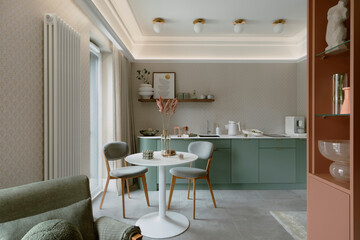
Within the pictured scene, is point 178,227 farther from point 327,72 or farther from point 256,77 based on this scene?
point 256,77

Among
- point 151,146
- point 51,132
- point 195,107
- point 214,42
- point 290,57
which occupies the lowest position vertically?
point 151,146

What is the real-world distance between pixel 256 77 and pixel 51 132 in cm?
389

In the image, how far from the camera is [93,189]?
3354mm

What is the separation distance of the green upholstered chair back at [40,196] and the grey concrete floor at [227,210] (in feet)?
4.27

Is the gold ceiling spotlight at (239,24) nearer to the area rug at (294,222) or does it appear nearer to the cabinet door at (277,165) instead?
the cabinet door at (277,165)

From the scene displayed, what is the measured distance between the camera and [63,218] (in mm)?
1240

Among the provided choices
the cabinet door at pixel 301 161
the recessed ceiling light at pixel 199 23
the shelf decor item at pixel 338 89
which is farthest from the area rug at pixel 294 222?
the recessed ceiling light at pixel 199 23

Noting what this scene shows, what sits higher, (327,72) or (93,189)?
(327,72)

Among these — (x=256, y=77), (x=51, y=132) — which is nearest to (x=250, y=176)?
(x=256, y=77)

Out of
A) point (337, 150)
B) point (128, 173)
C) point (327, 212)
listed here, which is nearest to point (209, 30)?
point (128, 173)

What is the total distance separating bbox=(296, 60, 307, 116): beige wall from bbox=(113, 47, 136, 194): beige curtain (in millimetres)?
3409

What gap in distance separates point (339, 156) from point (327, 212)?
0.41 meters

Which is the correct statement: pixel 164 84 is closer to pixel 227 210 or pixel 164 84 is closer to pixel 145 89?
pixel 145 89

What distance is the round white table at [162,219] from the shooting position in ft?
7.44
